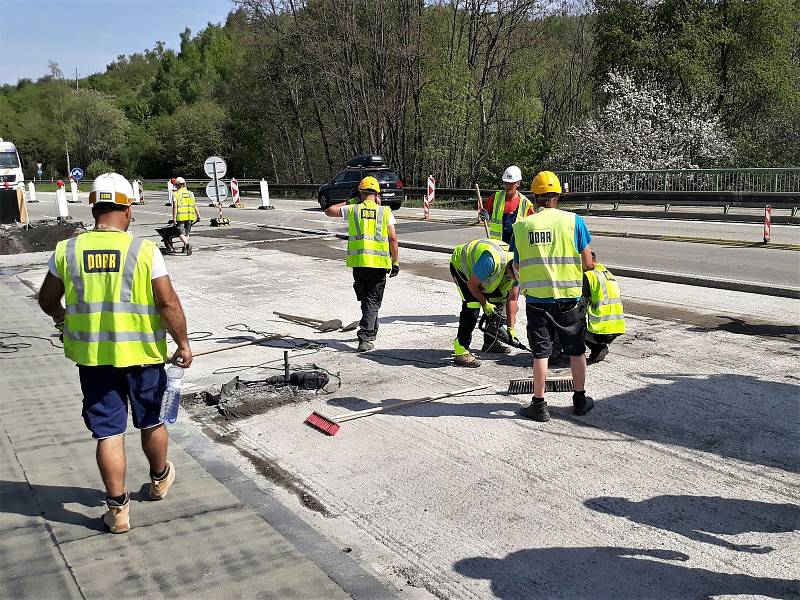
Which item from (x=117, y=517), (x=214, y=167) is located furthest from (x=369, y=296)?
(x=214, y=167)

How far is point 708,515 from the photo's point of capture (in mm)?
4227

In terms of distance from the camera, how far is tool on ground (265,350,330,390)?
6.83 m

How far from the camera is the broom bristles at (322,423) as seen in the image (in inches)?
228

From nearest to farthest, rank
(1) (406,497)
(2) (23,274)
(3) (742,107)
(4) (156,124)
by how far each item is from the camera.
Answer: (1) (406,497)
(2) (23,274)
(3) (742,107)
(4) (156,124)

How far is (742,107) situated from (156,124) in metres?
59.9

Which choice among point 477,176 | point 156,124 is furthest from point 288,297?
point 156,124

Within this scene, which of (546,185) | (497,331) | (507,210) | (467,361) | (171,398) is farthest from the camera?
(507,210)

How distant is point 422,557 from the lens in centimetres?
395

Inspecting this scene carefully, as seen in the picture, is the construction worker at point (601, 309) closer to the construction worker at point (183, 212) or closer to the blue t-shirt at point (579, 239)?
the blue t-shirt at point (579, 239)

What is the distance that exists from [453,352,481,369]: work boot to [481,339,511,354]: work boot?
45 centimetres

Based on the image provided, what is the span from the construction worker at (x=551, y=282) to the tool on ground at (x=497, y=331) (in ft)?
6.11

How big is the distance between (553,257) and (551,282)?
0.61 feet

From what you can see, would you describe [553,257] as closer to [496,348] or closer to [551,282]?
[551,282]

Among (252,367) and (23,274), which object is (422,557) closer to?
(252,367)
